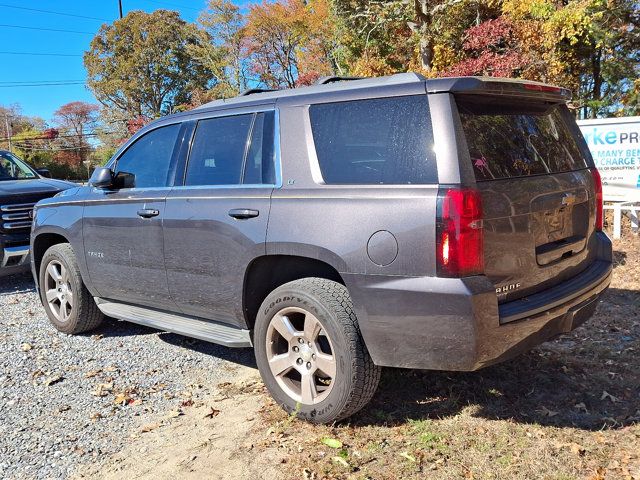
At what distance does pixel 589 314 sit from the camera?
3668 mm

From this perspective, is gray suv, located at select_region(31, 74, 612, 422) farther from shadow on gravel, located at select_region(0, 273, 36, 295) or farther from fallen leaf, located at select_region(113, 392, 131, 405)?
shadow on gravel, located at select_region(0, 273, 36, 295)

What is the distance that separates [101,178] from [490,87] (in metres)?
3.11

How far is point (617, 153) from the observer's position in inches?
364

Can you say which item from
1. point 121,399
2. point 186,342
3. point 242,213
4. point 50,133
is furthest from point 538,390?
point 50,133

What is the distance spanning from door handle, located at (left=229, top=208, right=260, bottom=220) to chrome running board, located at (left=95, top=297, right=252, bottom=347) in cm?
79

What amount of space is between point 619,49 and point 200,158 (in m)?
17.4

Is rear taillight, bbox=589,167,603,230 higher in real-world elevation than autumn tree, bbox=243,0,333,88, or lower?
lower

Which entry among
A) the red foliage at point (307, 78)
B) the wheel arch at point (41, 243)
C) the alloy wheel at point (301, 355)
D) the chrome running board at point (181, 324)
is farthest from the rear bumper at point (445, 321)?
the red foliage at point (307, 78)

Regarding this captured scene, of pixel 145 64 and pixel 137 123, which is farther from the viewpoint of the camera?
pixel 145 64

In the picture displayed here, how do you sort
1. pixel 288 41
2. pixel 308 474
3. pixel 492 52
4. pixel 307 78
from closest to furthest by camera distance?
pixel 308 474 → pixel 492 52 → pixel 307 78 → pixel 288 41

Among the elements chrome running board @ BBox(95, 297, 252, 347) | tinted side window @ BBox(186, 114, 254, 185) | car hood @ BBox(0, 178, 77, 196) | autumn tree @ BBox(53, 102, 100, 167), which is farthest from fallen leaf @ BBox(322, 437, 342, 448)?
autumn tree @ BBox(53, 102, 100, 167)

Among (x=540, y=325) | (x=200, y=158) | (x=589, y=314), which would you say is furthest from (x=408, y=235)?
(x=200, y=158)

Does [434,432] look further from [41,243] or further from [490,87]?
[41,243]

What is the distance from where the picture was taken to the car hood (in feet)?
25.3
